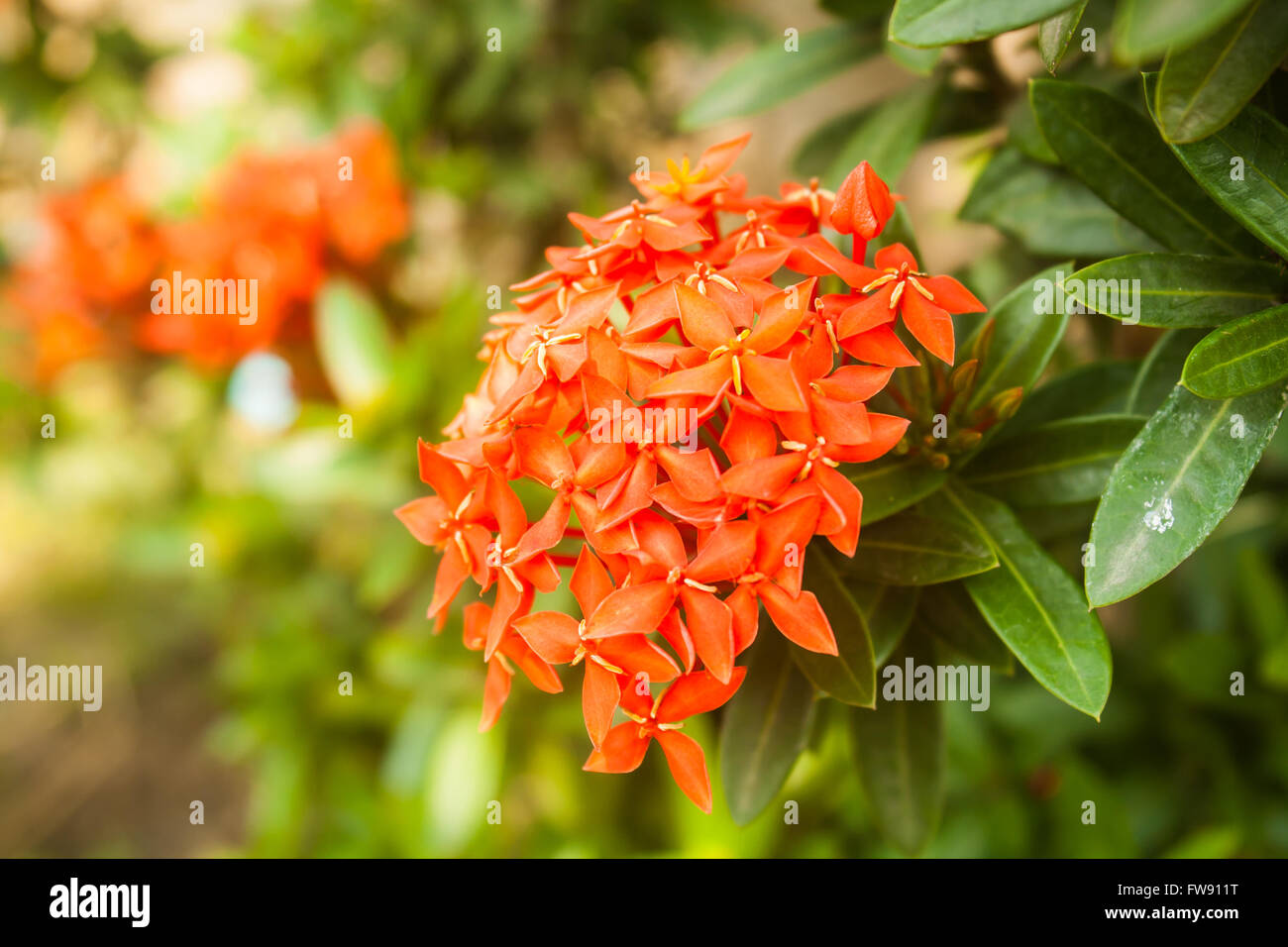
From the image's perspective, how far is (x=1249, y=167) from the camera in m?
0.63

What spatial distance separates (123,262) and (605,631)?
1.86 m

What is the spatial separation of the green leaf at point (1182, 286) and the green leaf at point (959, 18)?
7.6 inches

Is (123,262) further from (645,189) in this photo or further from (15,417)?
(645,189)

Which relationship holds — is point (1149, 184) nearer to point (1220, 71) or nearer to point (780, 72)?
point (1220, 71)

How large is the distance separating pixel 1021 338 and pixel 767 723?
45cm

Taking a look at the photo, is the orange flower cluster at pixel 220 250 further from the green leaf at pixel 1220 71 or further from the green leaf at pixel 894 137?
the green leaf at pixel 1220 71

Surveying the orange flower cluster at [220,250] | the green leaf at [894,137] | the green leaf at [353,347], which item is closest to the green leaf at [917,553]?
the green leaf at [894,137]

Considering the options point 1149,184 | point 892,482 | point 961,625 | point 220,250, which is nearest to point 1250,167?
point 1149,184

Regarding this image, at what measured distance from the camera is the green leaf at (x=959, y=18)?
0.57 meters

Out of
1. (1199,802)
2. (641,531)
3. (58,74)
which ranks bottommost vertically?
(1199,802)

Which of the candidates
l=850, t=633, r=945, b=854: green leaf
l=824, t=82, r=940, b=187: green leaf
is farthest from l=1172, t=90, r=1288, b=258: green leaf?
l=850, t=633, r=945, b=854: green leaf
